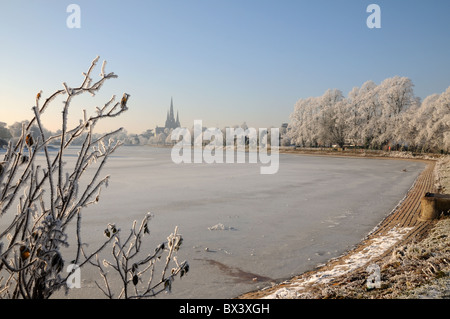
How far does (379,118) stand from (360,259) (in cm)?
5246

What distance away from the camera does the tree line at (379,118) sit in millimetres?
42688

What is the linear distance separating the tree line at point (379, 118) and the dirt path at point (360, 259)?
36572 mm

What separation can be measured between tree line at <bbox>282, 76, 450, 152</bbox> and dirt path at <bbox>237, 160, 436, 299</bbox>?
Result: 3657 centimetres

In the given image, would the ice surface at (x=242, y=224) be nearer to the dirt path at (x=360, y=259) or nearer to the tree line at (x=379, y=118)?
the dirt path at (x=360, y=259)

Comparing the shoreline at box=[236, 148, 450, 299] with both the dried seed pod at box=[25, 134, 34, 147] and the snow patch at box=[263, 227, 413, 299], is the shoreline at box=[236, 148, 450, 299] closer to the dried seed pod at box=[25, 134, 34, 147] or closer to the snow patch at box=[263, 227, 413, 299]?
the snow patch at box=[263, 227, 413, 299]

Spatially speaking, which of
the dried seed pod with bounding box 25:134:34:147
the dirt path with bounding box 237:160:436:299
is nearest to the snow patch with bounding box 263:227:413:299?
the dirt path with bounding box 237:160:436:299

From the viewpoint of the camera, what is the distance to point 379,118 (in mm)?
51625

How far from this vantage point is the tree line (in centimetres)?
4269

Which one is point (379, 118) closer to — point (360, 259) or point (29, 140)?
point (360, 259)

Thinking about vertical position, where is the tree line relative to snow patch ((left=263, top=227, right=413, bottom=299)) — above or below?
above

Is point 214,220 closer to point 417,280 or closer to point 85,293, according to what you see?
point 85,293

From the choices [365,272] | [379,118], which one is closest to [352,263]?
[365,272]

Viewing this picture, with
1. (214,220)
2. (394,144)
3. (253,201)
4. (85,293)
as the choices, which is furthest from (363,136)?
(85,293)

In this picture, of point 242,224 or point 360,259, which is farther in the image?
point 242,224
